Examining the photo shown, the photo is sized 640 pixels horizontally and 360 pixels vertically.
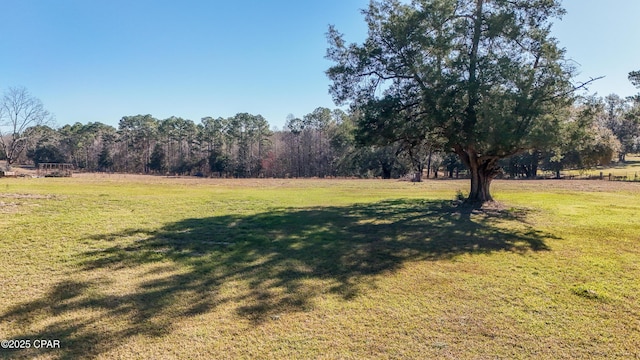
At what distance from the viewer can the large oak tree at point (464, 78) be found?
39.0 ft

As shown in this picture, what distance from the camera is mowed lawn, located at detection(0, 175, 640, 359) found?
154 inches

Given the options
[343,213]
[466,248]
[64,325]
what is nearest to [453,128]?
[343,213]

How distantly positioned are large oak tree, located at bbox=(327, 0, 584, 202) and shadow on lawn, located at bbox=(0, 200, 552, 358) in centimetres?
335

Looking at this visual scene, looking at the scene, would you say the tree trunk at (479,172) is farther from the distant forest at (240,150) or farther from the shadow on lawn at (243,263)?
the distant forest at (240,150)

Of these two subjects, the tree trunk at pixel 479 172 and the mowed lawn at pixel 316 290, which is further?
the tree trunk at pixel 479 172

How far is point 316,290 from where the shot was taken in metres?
5.57

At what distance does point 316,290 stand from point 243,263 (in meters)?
2.09

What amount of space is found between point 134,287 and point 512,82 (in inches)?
504

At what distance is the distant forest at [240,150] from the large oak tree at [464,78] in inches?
1358

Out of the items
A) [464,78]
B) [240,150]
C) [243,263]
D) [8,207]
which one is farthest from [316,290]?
[240,150]

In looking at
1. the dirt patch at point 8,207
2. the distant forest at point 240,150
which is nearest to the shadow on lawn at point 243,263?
A: the dirt patch at point 8,207

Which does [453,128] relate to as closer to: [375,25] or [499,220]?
[499,220]

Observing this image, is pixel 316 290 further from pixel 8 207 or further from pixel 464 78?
pixel 8 207

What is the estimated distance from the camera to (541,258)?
24.7 ft
